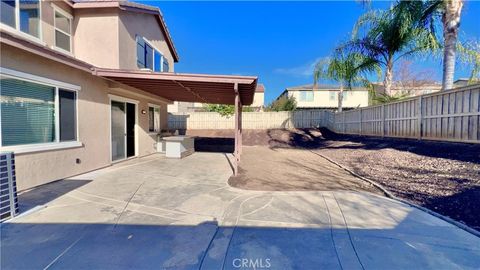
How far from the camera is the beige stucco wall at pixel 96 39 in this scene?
8.01 meters

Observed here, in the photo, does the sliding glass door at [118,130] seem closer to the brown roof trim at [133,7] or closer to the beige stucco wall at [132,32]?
the beige stucco wall at [132,32]

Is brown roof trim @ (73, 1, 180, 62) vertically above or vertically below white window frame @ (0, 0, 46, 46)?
above

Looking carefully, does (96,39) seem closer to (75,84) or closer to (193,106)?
(75,84)

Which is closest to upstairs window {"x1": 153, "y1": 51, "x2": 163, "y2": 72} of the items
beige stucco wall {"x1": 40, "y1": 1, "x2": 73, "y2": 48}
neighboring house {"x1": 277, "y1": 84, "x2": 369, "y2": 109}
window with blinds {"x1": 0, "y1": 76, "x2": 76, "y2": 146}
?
beige stucco wall {"x1": 40, "y1": 1, "x2": 73, "y2": 48}

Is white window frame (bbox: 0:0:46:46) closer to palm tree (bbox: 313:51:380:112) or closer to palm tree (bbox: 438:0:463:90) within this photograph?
palm tree (bbox: 438:0:463:90)

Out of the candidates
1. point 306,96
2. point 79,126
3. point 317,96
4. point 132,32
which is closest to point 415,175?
point 79,126

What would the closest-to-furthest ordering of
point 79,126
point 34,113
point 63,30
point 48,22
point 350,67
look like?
point 34,113 → point 79,126 → point 48,22 → point 63,30 → point 350,67

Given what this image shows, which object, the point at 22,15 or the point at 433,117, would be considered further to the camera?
the point at 433,117

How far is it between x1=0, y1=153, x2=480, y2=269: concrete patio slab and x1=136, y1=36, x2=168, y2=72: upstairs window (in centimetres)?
680

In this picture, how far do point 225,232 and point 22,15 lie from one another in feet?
24.6

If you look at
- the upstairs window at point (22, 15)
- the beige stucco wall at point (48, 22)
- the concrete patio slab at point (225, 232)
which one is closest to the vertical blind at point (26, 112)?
the concrete patio slab at point (225, 232)

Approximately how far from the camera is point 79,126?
20.9 feet

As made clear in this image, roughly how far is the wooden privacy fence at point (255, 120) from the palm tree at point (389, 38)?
359 inches

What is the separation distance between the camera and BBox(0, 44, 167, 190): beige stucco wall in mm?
4789
